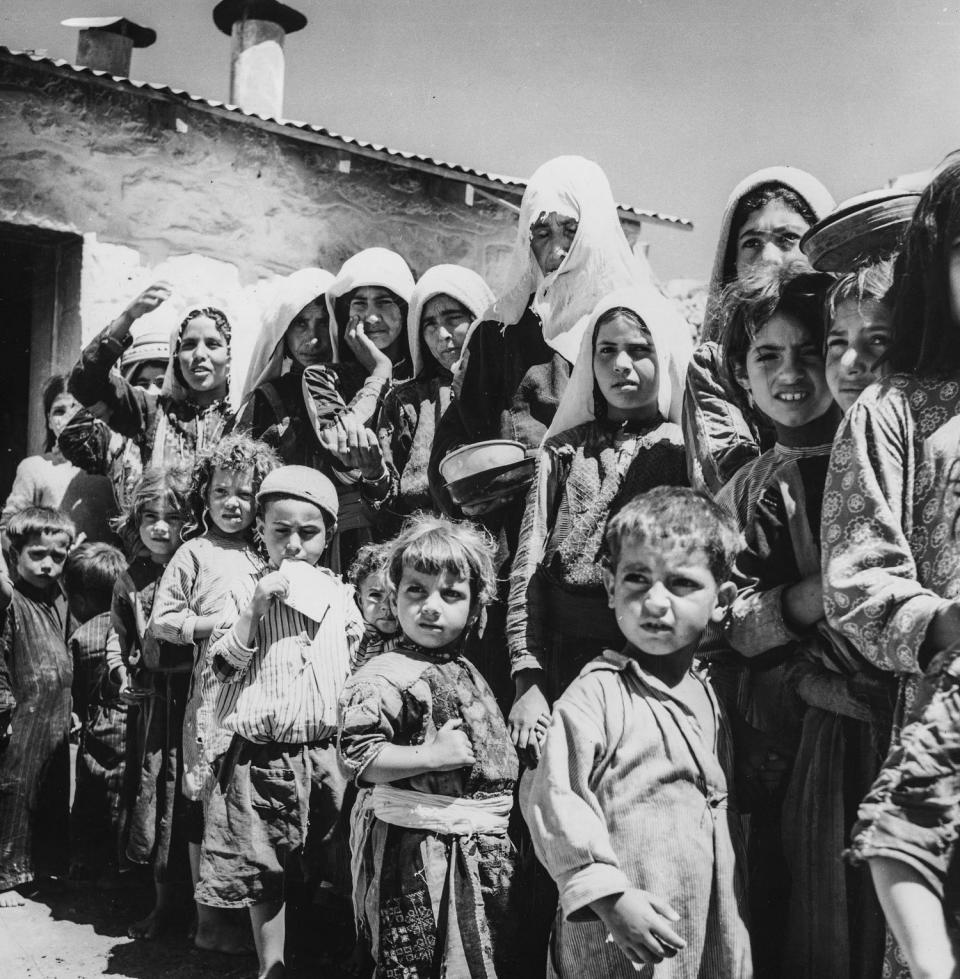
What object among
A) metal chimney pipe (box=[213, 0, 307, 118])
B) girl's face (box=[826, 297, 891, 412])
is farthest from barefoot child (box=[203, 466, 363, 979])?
metal chimney pipe (box=[213, 0, 307, 118])

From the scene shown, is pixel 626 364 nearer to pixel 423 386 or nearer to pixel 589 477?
pixel 589 477

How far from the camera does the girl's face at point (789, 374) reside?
8.40ft

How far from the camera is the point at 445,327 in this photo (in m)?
4.27

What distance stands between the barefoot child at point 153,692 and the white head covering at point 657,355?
6.09ft

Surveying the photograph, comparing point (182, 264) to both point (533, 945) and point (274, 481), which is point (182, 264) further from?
point (533, 945)

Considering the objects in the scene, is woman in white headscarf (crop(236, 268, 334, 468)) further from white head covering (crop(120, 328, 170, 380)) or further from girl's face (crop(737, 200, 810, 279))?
girl's face (crop(737, 200, 810, 279))

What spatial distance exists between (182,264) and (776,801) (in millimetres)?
6820

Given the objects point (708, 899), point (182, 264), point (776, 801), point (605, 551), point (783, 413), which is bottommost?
point (708, 899)

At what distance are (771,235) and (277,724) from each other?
83.3 inches

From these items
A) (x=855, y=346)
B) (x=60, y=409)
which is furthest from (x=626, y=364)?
(x=60, y=409)

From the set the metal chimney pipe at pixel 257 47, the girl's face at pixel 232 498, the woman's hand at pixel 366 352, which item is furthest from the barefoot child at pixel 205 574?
the metal chimney pipe at pixel 257 47

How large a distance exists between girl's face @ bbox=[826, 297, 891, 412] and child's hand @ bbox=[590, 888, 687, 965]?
105cm

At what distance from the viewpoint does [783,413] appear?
2.57 m

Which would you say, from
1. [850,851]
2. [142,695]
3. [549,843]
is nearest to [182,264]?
[142,695]
